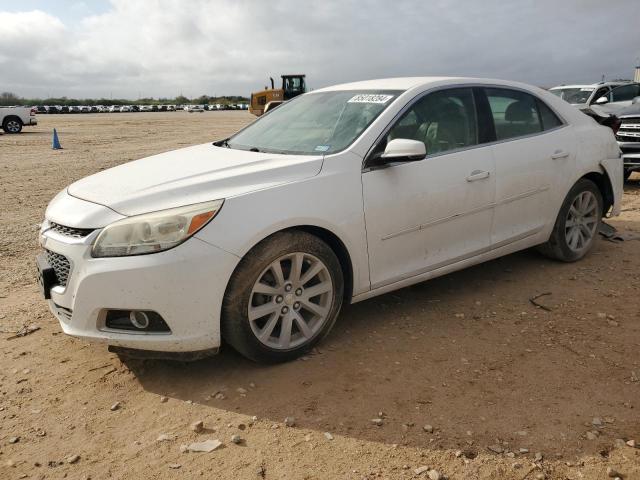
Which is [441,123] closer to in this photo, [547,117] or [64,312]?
[547,117]

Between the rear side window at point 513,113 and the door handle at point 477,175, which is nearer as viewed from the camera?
the door handle at point 477,175

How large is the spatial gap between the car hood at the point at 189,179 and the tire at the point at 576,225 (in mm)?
2597

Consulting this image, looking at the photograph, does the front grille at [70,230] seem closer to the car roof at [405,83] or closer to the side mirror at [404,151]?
the side mirror at [404,151]

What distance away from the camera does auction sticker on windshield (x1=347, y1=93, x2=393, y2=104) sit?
3941 mm

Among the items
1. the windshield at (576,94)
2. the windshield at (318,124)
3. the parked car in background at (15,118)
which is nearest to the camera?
the windshield at (318,124)

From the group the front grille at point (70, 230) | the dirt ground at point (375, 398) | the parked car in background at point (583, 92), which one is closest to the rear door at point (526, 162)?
the dirt ground at point (375, 398)

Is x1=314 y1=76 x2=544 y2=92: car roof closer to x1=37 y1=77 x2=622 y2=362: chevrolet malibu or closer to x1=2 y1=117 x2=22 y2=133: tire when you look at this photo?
x1=37 y1=77 x2=622 y2=362: chevrolet malibu

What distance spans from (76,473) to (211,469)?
0.60m

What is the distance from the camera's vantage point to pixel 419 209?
3760mm

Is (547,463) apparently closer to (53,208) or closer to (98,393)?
(98,393)

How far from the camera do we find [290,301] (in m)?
3.32

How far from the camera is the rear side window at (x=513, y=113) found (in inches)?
174

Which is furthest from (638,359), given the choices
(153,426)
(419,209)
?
(153,426)

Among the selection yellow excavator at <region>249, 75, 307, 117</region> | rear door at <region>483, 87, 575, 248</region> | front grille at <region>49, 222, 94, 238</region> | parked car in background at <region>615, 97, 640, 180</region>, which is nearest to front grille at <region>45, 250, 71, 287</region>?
front grille at <region>49, 222, 94, 238</region>
